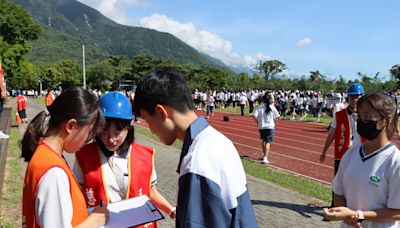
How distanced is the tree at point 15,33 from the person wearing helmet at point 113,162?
91.4 feet

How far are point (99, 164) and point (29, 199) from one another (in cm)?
80

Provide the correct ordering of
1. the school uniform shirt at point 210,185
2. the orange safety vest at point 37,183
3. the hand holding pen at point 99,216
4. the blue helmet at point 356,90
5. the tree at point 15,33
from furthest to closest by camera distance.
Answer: the tree at point 15,33, the blue helmet at point 356,90, the hand holding pen at point 99,216, the orange safety vest at point 37,183, the school uniform shirt at point 210,185

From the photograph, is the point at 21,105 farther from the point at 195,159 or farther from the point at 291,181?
the point at 195,159

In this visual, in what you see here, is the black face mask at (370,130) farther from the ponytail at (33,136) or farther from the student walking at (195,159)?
the ponytail at (33,136)

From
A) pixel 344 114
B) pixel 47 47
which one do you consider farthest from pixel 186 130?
pixel 47 47

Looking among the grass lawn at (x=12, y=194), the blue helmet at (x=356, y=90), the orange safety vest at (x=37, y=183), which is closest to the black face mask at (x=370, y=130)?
the orange safety vest at (x=37, y=183)

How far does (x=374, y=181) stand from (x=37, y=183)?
1.89 metres

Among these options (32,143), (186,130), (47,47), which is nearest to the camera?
(186,130)

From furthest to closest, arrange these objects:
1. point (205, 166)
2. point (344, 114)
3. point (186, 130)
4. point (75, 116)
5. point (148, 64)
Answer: point (148, 64) → point (344, 114) → point (75, 116) → point (186, 130) → point (205, 166)

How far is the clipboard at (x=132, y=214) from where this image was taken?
1846mm

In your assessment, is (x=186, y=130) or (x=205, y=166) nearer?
(x=205, y=166)

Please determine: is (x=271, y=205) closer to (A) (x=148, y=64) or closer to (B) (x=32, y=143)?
(B) (x=32, y=143)

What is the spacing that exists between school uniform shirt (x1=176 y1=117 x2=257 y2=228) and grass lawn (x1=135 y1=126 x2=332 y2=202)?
5.26 metres

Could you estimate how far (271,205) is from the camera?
603 cm
